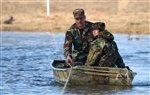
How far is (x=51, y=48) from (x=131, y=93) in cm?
1099

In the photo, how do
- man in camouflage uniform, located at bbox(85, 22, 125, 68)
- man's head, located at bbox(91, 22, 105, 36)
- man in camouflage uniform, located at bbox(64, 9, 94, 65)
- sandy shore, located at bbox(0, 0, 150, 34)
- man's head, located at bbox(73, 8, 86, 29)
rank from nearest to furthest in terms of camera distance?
man's head, located at bbox(91, 22, 105, 36), man in camouflage uniform, located at bbox(85, 22, 125, 68), man's head, located at bbox(73, 8, 86, 29), man in camouflage uniform, located at bbox(64, 9, 94, 65), sandy shore, located at bbox(0, 0, 150, 34)

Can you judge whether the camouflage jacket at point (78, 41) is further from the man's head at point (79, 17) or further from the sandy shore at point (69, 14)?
the sandy shore at point (69, 14)

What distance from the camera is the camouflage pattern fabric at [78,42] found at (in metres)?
13.4

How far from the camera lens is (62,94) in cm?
1256

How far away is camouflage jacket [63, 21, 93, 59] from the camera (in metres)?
13.4

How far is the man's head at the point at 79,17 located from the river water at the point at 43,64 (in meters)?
1.27

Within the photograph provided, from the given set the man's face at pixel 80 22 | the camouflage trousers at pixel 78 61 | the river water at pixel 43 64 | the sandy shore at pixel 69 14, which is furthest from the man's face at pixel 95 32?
the sandy shore at pixel 69 14

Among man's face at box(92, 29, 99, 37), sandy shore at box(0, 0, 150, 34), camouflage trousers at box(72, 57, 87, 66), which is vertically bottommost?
sandy shore at box(0, 0, 150, 34)

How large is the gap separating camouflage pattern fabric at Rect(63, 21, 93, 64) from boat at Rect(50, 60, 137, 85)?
37 centimetres

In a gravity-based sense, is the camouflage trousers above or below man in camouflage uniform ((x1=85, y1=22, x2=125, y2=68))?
below

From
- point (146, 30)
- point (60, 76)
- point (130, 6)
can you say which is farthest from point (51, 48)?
point (130, 6)

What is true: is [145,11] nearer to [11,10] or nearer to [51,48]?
[11,10]

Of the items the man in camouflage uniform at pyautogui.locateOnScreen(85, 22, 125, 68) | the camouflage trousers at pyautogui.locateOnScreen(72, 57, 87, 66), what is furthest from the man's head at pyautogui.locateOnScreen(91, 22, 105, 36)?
the camouflage trousers at pyautogui.locateOnScreen(72, 57, 87, 66)

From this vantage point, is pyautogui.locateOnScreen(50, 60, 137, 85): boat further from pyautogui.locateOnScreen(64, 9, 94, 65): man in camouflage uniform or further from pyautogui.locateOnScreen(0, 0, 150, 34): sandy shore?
pyautogui.locateOnScreen(0, 0, 150, 34): sandy shore
